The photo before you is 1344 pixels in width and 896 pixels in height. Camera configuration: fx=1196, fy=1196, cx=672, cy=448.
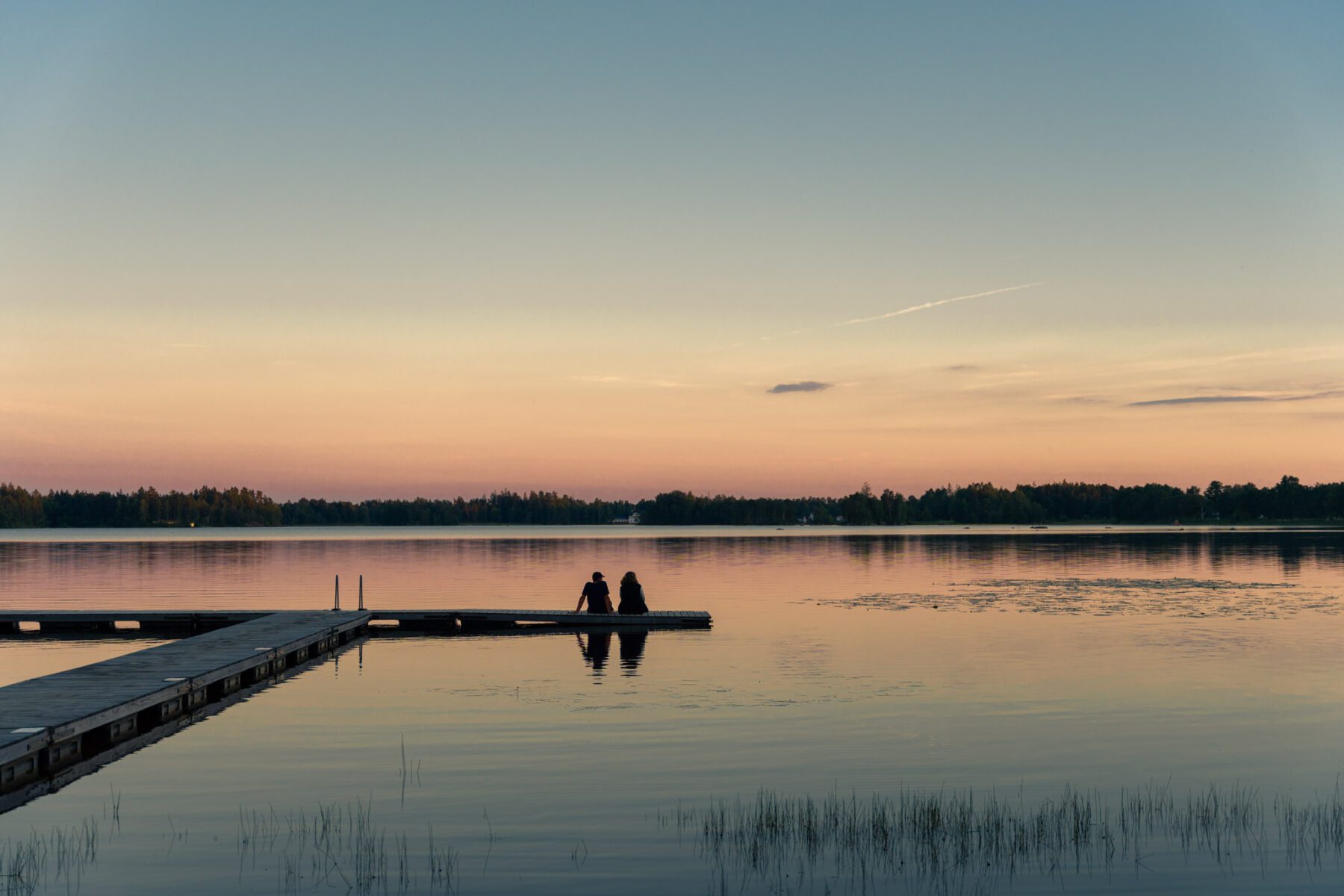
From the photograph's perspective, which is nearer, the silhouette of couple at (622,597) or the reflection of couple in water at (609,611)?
the reflection of couple in water at (609,611)

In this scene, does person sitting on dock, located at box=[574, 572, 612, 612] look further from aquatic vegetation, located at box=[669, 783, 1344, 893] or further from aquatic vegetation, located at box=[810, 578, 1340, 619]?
aquatic vegetation, located at box=[669, 783, 1344, 893]

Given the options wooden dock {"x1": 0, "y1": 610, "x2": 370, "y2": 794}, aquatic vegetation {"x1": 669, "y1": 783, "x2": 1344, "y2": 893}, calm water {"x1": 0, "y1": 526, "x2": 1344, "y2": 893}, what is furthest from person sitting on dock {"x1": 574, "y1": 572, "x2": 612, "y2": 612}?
aquatic vegetation {"x1": 669, "y1": 783, "x2": 1344, "y2": 893}

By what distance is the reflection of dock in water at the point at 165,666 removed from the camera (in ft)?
59.5

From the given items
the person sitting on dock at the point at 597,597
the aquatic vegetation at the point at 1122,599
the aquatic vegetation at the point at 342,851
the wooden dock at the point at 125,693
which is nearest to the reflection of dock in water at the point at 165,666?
the wooden dock at the point at 125,693

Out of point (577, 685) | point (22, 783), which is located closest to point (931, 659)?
point (577, 685)

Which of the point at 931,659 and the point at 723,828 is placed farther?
the point at 931,659

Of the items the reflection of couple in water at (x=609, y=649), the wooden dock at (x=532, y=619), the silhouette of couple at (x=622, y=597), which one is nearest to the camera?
the reflection of couple in water at (x=609, y=649)

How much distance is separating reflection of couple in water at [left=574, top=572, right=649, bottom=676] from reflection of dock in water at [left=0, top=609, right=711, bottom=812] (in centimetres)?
20

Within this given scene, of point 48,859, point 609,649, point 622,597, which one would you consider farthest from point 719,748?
point 622,597

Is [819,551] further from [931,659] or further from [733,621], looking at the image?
[931,659]

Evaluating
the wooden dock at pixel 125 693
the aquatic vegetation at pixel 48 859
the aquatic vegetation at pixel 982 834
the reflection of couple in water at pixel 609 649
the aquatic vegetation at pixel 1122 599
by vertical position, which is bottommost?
the reflection of couple in water at pixel 609 649

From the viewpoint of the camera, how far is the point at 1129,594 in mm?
52844

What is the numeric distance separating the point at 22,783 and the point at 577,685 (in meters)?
13.1

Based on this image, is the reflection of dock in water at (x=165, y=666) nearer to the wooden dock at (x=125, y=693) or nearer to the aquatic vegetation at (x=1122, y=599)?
the wooden dock at (x=125, y=693)
